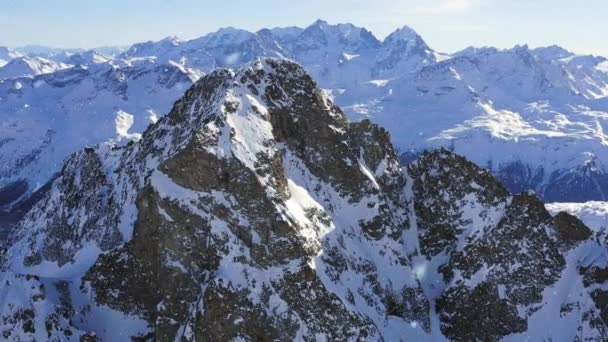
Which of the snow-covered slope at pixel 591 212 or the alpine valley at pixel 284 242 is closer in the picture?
the alpine valley at pixel 284 242

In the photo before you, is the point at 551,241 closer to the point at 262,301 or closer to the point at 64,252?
the point at 262,301

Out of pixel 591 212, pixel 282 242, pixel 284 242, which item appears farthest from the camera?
pixel 591 212

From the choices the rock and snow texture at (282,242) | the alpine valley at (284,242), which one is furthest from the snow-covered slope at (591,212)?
Answer: the rock and snow texture at (282,242)

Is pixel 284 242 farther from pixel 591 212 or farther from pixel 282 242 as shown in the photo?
pixel 591 212

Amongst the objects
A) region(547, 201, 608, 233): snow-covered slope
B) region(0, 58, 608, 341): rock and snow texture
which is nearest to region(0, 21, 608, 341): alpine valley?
region(0, 58, 608, 341): rock and snow texture

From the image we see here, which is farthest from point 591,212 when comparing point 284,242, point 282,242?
point 282,242

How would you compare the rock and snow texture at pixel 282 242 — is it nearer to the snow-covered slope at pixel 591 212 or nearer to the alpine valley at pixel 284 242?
the alpine valley at pixel 284 242

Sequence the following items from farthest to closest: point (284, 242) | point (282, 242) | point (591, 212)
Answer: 1. point (591, 212)
2. point (284, 242)
3. point (282, 242)

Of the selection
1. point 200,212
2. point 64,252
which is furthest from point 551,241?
point 64,252
